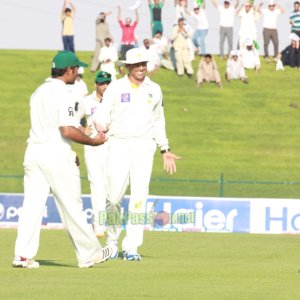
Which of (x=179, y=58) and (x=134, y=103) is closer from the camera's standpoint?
(x=134, y=103)

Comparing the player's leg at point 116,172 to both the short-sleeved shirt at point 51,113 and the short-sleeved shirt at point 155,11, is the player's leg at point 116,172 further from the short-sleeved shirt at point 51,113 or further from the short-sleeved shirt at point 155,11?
the short-sleeved shirt at point 155,11

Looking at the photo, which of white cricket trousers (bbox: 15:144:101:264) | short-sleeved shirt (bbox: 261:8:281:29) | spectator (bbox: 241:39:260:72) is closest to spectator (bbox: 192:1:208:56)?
spectator (bbox: 241:39:260:72)

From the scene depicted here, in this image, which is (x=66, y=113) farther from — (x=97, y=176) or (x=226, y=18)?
(x=226, y=18)

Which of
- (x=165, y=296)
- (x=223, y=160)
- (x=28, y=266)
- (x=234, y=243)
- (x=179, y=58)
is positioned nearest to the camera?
(x=165, y=296)

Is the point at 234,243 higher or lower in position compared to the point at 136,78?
lower

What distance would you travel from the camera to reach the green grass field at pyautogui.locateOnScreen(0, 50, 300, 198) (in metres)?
39.8

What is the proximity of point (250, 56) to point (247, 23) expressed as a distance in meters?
2.26

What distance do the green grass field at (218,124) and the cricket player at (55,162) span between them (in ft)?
74.6

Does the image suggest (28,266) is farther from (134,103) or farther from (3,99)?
(3,99)

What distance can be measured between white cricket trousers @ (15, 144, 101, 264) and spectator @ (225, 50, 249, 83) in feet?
94.0

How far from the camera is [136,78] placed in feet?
49.4

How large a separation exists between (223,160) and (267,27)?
195 inches

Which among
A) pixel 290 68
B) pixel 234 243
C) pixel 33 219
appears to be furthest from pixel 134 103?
pixel 290 68

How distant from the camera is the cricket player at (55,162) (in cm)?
1293
